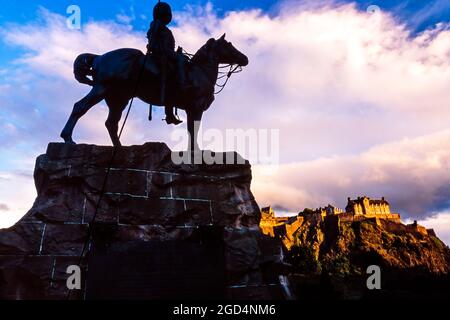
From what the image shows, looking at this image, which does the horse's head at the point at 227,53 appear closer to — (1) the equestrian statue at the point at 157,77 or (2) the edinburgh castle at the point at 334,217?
(1) the equestrian statue at the point at 157,77

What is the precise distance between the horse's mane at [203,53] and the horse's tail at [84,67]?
232 cm

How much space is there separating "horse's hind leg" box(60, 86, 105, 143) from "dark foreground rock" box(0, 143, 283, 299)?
484mm

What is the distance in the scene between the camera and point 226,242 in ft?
22.8

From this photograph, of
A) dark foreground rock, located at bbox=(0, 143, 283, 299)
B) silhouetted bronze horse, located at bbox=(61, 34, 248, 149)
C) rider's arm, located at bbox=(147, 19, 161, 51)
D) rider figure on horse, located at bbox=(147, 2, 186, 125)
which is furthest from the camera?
rider's arm, located at bbox=(147, 19, 161, 51)

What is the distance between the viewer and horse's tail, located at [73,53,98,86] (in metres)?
7.86

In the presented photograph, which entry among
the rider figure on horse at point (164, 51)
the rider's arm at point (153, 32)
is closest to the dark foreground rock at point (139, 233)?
the rider figure on horse at point (164, 51)

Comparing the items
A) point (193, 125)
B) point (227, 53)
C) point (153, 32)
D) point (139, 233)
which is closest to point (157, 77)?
point (153, 32)

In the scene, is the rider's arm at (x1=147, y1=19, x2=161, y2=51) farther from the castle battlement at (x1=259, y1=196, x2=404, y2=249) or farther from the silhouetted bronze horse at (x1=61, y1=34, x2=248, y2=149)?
the castle battlement at (x1=259, y1=196, x2=404, y2=249)

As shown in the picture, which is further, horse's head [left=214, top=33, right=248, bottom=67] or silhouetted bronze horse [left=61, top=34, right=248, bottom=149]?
horse's head [left=214, top=33, right=248, bottom=67]

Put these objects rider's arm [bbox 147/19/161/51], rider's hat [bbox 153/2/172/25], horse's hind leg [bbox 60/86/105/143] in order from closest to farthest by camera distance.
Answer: horse's hind leg [bbox 60/86/105/143] < rider's arm [bbox 147/19/161/51] < rider's hat [bbox 153/2/172/25]

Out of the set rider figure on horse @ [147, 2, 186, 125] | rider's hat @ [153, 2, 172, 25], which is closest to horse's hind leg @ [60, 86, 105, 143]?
rider figure on horse @ [147, 2, 186, 125]

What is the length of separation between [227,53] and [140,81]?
94.5 inches

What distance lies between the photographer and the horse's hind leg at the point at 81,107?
7.32m

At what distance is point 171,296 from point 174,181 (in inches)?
88.4
